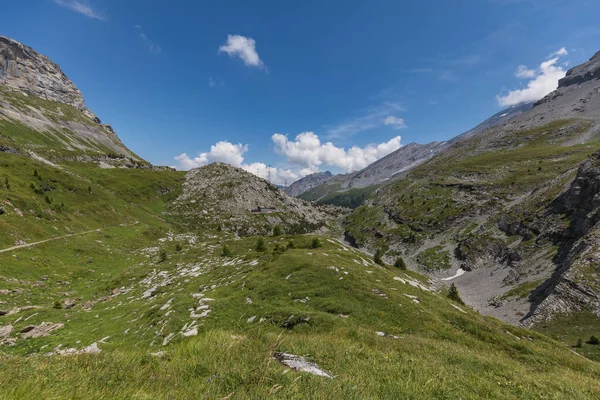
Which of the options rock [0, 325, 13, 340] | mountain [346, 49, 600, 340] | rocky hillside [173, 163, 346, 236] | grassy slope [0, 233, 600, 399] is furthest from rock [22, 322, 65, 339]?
rocky hillside [173, 163, 346, 236]

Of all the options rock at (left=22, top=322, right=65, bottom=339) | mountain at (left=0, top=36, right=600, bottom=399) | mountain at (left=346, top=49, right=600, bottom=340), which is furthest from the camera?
mountain at (left=346, top=49, right=600, bottom=340)

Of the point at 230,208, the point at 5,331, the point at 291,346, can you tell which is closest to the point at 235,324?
the point at 291,346

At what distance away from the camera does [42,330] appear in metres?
24.0

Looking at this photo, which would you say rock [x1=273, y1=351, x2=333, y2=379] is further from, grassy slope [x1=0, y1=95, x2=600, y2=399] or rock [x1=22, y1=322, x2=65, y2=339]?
rock [x1=22, y1=322, x2=65, y2=339]

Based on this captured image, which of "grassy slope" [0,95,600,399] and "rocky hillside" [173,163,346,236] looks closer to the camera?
"grassy slope" [0,95,600,399]

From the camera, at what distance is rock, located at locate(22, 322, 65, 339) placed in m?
23.0

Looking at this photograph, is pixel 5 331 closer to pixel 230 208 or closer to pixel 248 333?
pixel 248 333

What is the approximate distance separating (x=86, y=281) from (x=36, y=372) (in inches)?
1995

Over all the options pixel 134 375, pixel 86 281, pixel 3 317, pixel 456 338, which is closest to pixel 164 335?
pixel 134 375

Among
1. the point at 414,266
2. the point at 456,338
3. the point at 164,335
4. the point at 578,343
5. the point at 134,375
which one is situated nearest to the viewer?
the point at 134,375

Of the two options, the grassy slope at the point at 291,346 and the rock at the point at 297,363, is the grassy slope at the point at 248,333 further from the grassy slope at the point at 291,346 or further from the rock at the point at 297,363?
the rock at the point at 297,363

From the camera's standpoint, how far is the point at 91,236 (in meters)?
67.6

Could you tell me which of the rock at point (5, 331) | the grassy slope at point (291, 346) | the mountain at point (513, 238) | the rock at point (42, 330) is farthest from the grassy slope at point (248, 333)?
the mountain at point (513, 238)

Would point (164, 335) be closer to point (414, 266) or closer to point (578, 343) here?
point (578, 343)
